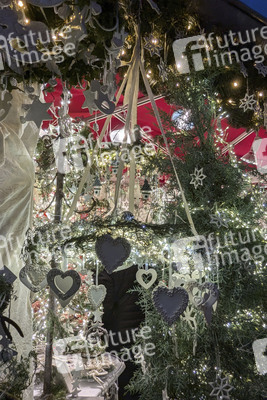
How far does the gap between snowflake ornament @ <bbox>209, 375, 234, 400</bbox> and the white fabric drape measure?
2.57 feet

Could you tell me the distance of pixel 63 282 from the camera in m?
1.08

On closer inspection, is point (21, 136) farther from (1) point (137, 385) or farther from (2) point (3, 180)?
(1) point (137, 385)

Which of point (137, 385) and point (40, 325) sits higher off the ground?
point (40, 325)

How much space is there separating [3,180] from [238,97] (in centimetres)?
113

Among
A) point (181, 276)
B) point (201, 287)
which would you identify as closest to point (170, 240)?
point (201, 287)

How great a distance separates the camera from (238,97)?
1830 mm

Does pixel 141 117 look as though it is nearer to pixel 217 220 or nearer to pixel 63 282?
pixel 217 220

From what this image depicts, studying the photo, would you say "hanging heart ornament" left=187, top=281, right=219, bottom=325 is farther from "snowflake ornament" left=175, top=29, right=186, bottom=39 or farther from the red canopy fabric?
the red canopy fabric

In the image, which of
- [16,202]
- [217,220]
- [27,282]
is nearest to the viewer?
[27,282]

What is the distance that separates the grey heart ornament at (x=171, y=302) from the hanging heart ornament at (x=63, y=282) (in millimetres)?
232

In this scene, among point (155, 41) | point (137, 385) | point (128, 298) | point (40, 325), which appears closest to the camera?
point (137, 385)

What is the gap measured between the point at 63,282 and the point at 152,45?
42.7 inches

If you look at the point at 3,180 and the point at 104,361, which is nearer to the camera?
the point at 3,180

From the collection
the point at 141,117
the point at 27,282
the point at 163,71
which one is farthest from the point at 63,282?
the point at 141,117
